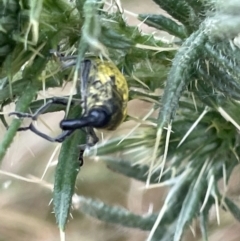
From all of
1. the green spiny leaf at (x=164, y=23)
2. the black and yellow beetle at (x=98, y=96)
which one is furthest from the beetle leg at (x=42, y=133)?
the green spiny leaf at (x=164, y=23)

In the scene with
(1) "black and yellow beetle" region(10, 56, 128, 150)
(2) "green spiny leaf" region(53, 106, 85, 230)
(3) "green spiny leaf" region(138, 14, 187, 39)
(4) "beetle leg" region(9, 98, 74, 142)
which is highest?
(3) "green spiny leaf" region(138, 14, 187, 39)

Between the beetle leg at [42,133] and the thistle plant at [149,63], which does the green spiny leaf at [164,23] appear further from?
the beetle leg at [42,133]

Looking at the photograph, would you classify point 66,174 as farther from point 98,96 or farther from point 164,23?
point 164,23

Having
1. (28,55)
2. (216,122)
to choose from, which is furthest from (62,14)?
(216,122)

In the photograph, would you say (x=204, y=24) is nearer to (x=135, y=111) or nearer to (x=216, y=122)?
(x=216, y=122)

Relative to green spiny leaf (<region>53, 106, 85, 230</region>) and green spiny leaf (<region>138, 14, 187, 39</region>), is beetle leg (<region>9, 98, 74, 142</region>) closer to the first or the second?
green spiny leaf (<region>53, 106, 85, 230</region>)

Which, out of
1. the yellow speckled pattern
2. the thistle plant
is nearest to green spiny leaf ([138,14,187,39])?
the thistle plant

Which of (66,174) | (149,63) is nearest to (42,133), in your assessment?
(66,174)
